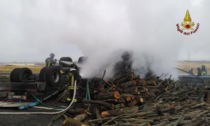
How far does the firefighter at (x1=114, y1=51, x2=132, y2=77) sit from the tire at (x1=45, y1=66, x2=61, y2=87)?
2.87 metres

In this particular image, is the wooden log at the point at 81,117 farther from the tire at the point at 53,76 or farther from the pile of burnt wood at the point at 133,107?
the tire at the point at 53,76

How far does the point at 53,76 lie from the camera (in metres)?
11.3

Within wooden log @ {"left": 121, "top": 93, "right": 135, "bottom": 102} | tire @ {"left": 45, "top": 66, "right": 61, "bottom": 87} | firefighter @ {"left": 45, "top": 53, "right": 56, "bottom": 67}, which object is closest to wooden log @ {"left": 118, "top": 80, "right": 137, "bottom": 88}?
wooden log @ {"left": 121, "top": 93, "right": 135, "bottom": 102}

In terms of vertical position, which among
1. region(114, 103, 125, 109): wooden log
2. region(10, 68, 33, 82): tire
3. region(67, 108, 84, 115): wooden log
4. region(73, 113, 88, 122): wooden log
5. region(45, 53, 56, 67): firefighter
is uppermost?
region(45, 53, 56, 67): firefighter

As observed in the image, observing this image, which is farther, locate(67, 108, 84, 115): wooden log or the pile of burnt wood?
locate(67, 108, 84, 115): wooden log

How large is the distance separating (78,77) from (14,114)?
8.90 ft

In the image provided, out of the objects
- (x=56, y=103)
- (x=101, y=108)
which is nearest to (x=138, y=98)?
(x=101, y=108)

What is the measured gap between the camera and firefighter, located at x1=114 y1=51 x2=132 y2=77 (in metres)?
10.5

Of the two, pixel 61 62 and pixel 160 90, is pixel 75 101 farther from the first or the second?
pixel 160 90

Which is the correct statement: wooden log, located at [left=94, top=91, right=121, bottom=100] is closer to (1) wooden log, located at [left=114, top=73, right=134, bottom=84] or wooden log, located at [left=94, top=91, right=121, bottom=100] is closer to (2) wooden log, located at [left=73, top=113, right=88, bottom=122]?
(2) wooden log, located at [left=73, top=113, right=88, bottom=122]

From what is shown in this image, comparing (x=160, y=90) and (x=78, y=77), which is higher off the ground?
(x=78, y=77)

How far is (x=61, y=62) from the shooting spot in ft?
38.3

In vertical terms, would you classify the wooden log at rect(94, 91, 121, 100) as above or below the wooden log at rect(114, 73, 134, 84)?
below

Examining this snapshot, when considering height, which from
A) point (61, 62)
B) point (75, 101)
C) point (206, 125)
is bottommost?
point (206, 125)
